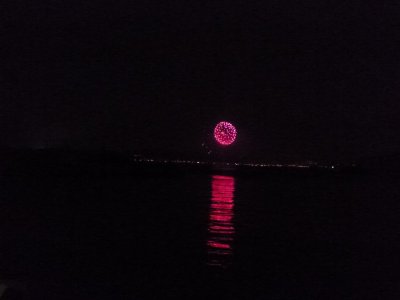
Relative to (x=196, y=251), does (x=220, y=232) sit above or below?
above

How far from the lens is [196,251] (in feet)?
35.0

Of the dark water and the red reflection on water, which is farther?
the red reflection on water

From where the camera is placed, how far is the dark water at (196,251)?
25.9ft

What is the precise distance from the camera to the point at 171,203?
68.2ft

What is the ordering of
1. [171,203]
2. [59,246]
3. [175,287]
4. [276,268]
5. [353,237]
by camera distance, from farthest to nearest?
[171,203]
[353,237]
[59,246]
[276,268]
[175,287]

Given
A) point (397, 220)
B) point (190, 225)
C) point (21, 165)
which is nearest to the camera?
point (190, 225)

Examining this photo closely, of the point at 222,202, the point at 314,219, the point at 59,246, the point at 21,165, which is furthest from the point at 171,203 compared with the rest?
the point at 21,165

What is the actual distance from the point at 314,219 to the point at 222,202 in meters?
5.30

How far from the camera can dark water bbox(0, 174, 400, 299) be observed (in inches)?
311

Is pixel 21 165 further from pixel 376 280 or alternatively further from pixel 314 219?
pixel 376 280

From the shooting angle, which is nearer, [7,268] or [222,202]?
[7,268]

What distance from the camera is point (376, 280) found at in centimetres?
867

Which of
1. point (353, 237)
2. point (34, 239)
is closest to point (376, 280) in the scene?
point (353, 237)

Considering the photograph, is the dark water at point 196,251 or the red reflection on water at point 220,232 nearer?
the dark water at point 196,251
